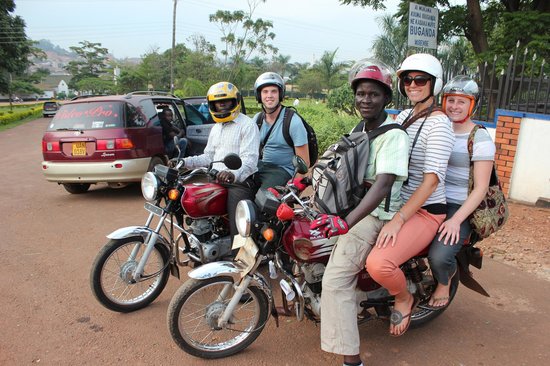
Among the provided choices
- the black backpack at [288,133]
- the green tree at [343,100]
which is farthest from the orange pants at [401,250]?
the green tree at [343,100]

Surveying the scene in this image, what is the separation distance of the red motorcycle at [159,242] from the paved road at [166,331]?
192 mm

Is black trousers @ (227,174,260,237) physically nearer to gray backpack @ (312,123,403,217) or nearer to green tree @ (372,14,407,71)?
gray backpack @ (312,123,403,217)

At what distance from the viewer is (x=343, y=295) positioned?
2436 mm

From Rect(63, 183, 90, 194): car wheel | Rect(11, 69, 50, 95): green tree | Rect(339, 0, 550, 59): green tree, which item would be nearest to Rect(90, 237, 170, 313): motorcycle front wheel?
Rect(63, 183, 90, 194): car wheel

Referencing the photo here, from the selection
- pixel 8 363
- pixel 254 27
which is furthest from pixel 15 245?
pixel 254 27

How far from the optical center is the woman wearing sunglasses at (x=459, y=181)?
8.52 feet

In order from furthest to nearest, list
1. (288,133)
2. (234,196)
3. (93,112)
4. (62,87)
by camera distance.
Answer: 1. (62,87)
2. (93,112)
3. (288,133)
4. (234,196)

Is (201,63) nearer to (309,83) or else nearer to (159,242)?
(309,83)

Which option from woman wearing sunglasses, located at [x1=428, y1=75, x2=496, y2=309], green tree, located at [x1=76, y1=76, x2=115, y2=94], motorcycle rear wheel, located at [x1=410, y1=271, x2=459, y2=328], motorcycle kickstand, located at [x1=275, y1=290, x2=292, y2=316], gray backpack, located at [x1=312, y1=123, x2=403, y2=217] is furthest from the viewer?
green tree, located at [x1=76, y1=76, x2=115, y2=94]

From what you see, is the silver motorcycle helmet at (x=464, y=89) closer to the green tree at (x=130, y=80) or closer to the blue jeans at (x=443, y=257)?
the blue jeans at (x=443, y=257)

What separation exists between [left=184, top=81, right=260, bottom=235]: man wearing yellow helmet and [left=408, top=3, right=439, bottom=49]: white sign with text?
13.5 ft

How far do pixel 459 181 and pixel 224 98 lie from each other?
1869 millimetres

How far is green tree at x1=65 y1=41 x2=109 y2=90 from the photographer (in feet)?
218

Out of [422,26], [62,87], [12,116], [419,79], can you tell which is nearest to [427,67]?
[419,79]
